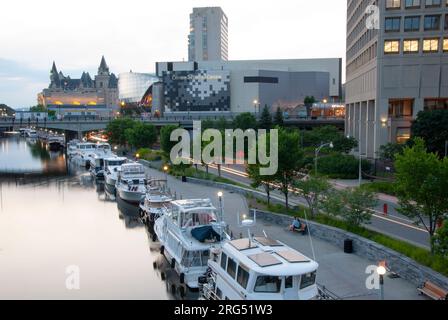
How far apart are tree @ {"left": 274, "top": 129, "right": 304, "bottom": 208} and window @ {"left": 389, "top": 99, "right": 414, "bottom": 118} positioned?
39.1m

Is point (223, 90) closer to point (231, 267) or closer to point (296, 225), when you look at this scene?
point (296, 225)

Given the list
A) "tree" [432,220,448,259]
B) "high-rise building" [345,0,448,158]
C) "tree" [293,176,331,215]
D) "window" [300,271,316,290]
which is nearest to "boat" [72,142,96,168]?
"high-rise building" [345,0,448,158]

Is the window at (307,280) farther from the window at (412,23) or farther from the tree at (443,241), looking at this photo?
the window at (412,23)

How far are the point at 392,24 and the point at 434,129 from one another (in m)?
18.4

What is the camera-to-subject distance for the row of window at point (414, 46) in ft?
205

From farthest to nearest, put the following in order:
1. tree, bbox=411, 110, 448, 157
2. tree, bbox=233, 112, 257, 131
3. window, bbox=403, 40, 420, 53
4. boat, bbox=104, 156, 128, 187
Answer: tree, bbox=233, 112, 257, 131 < window, bbox=403, 40, 420, 53 < boat, bbox=104, 156, 128, 187 < tree, bbox=411, 110, 448, 157

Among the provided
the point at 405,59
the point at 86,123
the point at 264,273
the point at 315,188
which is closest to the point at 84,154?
the point at 86,123

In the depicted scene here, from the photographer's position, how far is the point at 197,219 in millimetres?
27359

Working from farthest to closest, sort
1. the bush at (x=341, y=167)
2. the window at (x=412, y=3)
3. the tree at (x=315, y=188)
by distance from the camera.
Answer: the window at (x=412, y=3)
the bush at (x=341, y=167)
the tree at (x=315, y=188)

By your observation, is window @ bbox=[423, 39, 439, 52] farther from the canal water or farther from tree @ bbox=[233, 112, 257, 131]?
the canal water

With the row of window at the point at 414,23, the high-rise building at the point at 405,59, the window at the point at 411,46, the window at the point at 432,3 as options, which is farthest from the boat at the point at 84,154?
the window at the point at 432,3

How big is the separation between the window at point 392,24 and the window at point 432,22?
350 centimetres

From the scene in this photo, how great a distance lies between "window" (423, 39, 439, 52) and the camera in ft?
205
